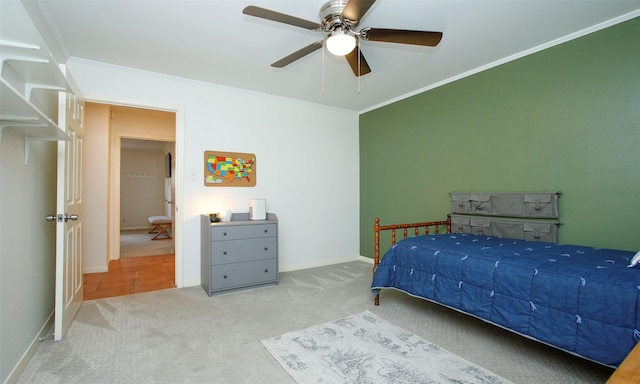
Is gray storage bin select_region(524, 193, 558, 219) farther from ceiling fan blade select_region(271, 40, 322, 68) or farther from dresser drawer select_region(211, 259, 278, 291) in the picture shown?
dresser drawer select_region(211, 259, 278, 291)

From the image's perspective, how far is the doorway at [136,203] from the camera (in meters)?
3.82

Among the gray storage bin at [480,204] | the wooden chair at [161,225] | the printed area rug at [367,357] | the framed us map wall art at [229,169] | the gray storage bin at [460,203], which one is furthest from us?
the wooden chair at [161,225]

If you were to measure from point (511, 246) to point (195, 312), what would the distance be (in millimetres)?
2846

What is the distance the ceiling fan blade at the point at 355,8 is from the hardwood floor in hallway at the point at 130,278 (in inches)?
133

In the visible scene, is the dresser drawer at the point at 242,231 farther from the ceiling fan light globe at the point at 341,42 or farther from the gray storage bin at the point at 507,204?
the gray storage bin at the point at 507,204

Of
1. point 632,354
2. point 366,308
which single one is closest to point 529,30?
point 632,354

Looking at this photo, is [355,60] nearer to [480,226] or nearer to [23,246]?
[480,226]

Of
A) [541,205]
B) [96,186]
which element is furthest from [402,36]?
[96,186]

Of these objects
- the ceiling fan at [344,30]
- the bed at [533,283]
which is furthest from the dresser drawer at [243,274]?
the ceiling fan at [344,30]

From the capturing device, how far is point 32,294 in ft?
6.94

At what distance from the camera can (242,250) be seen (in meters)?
3.43

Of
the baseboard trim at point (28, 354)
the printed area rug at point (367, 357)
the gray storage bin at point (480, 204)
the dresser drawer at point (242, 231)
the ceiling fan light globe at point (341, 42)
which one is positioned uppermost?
the ceiling fan light globe at point (341, 42)

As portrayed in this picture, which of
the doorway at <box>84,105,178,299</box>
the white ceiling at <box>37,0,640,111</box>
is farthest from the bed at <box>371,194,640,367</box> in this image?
the doorway at <box>84,105,178,299</box>

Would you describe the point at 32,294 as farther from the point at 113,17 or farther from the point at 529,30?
the point at 529,30
